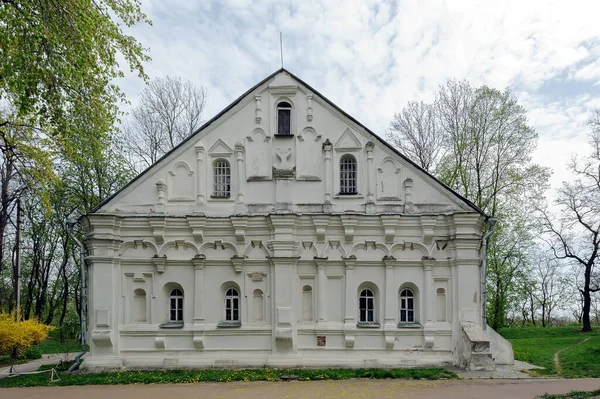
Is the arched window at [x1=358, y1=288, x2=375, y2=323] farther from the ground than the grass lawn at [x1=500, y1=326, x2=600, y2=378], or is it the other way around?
the arched window at [x1=358, y1=288, x2=375, y2=323]

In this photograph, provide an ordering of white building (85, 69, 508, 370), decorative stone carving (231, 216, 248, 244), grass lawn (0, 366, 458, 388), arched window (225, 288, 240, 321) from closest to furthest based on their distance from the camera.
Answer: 1. grass lawn (0, 366, 458, 388)
2. white building (85, 69, 508, 370)
3. decorative stone carving (231, 216, 248, 244)
4. arched window (225, 288, 240, 321)

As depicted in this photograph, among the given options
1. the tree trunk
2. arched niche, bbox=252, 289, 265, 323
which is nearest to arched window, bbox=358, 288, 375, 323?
arched niche, bbox=252, 289, 265, 323

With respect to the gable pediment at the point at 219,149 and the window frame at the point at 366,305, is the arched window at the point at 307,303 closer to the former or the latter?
the window frame at the point at 366,305

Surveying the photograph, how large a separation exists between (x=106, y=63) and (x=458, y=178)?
22760mm

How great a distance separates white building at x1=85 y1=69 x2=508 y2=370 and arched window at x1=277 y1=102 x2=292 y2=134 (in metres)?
0.08

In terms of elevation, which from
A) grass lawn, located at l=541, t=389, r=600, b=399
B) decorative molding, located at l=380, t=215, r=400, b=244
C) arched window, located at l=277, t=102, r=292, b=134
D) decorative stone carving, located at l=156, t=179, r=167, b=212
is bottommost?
grass lawn, located at l=541, t=389, r=600, b=399

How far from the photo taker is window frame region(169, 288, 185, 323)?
1475 cm

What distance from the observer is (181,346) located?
47.0 ft

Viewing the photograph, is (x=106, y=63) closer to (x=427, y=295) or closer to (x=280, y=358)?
(x=280, y=358)

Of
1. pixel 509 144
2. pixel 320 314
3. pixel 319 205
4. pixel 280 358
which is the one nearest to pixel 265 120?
pixel 319 205

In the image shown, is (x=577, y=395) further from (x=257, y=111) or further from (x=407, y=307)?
(x=257, y=111)

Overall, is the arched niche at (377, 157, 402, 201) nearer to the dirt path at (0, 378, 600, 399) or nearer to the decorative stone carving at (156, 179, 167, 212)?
the dirt path at (0, 378, 600, 399)

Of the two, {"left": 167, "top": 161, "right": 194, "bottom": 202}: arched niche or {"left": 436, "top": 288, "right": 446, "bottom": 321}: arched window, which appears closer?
{"left": 436, "top": 288, "right": 446, "bottom": 321}: arched window

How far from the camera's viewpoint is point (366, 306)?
14.7m
